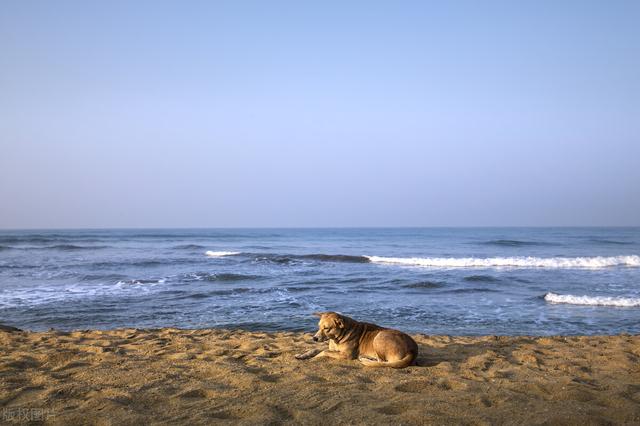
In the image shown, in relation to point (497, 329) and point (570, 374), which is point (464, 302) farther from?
point (570, 374)

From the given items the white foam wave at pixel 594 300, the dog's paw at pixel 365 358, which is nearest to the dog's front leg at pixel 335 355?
the dog's paw at pixel 365 358

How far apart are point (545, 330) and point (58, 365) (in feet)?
29.5

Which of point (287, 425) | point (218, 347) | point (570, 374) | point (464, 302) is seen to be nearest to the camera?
point (287, 425)

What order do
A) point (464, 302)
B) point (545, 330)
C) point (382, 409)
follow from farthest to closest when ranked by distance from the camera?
1. point (464, 302)
2. point (545, 330)
3. point (382, 409)

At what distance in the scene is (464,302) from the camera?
12602 mm

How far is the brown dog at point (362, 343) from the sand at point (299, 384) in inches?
8.5

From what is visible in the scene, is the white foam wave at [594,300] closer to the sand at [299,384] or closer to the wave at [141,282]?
the sand at [299,384]

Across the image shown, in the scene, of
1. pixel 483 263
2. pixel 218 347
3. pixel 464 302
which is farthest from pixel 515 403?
pixel 483 263

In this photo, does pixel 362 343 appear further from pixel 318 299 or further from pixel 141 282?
pixel 141 282

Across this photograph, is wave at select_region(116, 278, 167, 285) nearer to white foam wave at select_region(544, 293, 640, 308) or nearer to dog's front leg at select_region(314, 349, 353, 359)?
dog's front leg at select_region(314, 349, 353, 359)

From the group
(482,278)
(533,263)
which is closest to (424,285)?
(482,278)

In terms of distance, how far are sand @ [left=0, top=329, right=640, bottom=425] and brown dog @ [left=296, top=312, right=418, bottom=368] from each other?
0.22 meters

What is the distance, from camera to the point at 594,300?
12.4m

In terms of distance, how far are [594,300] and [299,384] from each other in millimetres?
10978
